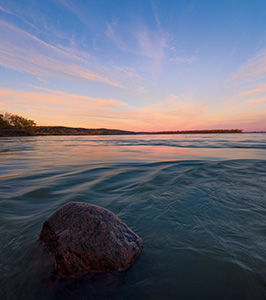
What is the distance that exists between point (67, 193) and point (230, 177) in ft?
16.8

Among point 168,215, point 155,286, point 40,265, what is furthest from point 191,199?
point 40,265

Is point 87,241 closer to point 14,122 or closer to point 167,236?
point 167,236

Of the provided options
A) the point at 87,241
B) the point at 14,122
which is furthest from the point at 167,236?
the point at 14,122

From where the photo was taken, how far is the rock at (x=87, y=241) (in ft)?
5.60

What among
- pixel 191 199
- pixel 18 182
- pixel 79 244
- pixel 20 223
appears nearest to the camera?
pixel 79 244

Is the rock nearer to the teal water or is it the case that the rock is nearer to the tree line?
the teal water

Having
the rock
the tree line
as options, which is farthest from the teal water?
the tree line

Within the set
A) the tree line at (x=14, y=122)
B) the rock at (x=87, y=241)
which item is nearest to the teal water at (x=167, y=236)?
the rock at (x=87, y=241)

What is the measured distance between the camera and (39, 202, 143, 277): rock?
1706 mm

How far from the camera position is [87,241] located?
1769 mm

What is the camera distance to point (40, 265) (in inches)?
70.1

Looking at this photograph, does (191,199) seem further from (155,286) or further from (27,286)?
(27,286)

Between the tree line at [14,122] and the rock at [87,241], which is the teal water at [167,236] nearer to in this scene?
the rock at [87,241]

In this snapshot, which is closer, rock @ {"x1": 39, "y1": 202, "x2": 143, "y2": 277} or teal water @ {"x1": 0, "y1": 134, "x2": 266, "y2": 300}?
teal water @ {"x1": 0, "y1": 134, "x2": 266, "y2": 300}
